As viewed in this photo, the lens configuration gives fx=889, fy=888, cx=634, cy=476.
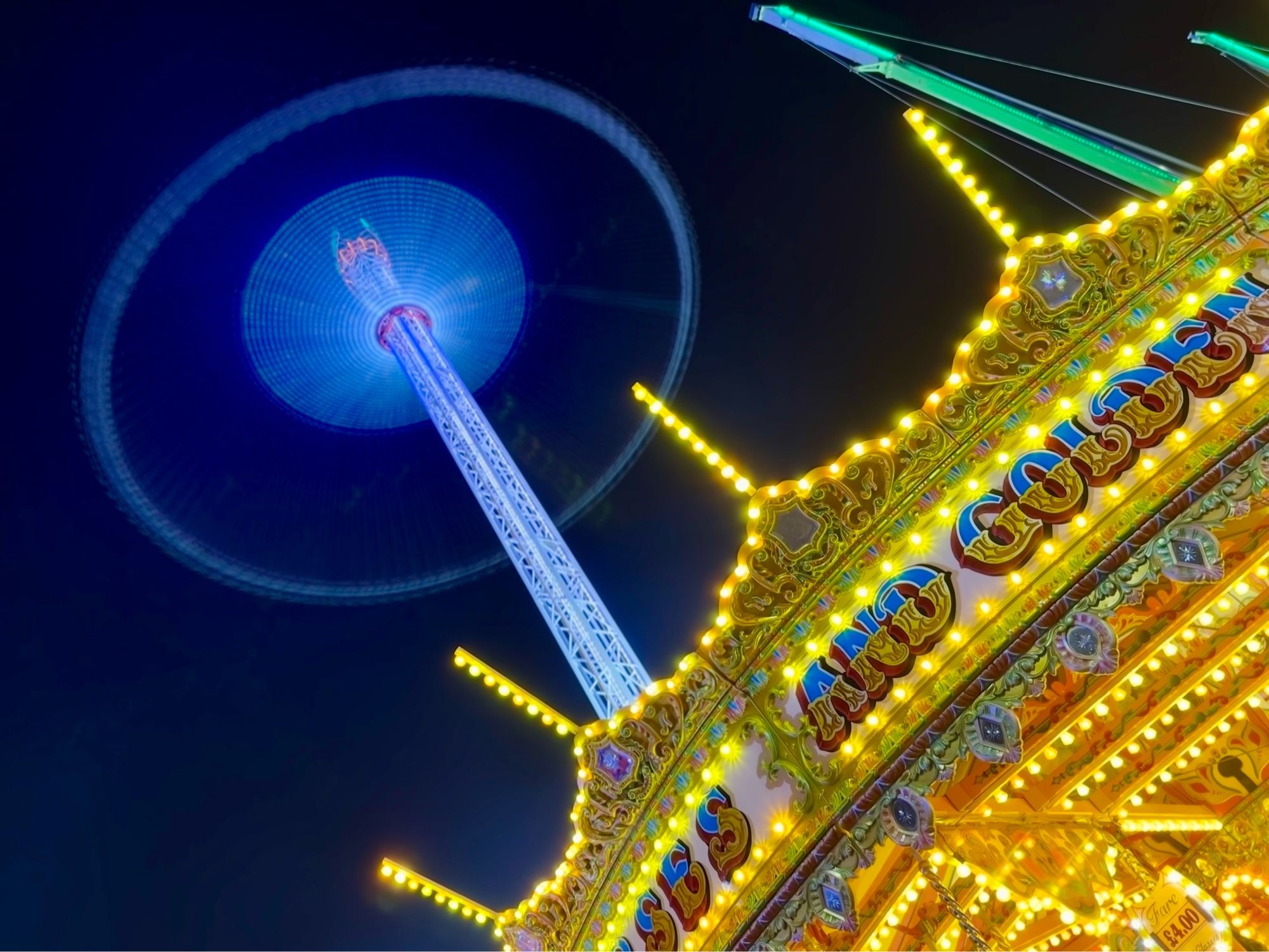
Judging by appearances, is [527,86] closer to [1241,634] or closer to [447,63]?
[447,63]

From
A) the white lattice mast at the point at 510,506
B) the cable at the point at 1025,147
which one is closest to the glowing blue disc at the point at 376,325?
the white lattice mast at the point at 510,506

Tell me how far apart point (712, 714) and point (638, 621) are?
6.22 m

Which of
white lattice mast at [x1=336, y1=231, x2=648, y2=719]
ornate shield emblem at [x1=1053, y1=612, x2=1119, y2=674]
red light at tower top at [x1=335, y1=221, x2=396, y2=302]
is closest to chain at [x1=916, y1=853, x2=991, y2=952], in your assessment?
ornate shield emblem at [x1=1053, y1=612, x2=1119, y2=674]

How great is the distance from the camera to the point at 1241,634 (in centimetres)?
675

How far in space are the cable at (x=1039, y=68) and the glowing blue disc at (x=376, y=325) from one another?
9.65 ft

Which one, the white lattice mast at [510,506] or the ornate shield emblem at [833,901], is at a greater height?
the white lattice mast at [510,506]

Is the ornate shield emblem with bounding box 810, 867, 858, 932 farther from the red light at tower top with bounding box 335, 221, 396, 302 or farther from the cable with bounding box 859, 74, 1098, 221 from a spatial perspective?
the red light at tower top with bounding box 335, 221, 396, 302

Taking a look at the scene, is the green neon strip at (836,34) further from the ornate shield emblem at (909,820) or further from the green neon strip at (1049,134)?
the ornate shield emblem at (909,820)

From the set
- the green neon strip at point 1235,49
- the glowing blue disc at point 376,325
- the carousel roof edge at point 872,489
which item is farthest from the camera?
the glowing blue disc at point 376,325

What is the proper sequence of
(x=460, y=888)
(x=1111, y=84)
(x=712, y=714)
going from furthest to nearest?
1. (x=460, y=888)
2. (x=1111, y=84)
3. (x=712, y=714)

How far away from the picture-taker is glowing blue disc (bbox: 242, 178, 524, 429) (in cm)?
1186

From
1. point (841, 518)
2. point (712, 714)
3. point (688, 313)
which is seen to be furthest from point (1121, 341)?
point (688, 313)

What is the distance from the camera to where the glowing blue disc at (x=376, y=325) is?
1068cm

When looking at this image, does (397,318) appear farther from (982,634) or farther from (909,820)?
(909,820)
